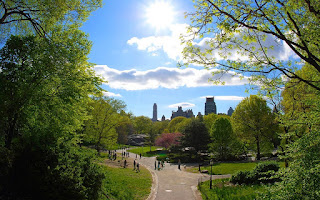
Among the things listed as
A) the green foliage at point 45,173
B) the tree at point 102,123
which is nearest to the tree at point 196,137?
the tree at point 102,123

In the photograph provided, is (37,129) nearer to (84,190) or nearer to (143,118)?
(84,190)

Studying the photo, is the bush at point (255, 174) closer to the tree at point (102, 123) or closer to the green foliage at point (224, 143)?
the green foliage at point (224, 143)

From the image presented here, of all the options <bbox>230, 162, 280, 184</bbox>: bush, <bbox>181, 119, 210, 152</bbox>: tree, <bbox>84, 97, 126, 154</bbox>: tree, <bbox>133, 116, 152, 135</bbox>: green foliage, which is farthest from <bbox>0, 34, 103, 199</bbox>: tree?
<bbox>133, 116, 152, 135</bbox>: green foliage

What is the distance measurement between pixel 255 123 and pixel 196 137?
1103 centimetres

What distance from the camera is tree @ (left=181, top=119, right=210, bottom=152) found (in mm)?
38688

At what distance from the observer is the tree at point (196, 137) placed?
38688 mm

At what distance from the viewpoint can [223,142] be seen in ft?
120

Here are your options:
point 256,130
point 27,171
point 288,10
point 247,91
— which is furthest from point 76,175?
point 256,130

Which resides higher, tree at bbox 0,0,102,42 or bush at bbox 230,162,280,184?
tree at bbox 0,0,102,42

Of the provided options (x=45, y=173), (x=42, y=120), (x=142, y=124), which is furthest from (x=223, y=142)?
(x=142, y=124)

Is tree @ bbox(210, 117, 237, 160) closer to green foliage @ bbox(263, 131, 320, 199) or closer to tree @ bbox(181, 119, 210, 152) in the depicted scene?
tree @ bbox(181, 119, 210, 152)

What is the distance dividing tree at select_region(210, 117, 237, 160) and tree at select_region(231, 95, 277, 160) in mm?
2352

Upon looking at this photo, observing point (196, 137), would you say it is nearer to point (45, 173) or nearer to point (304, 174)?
point (45, 173)

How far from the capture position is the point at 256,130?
32.4 meters
